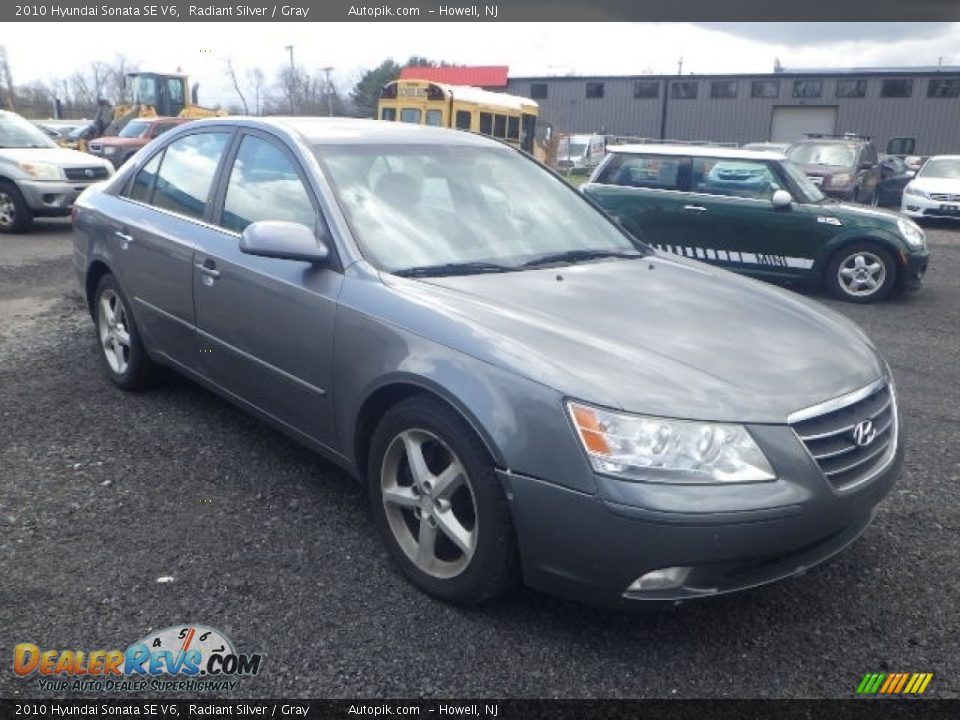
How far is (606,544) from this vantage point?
7.58 ft

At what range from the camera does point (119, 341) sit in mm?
4816

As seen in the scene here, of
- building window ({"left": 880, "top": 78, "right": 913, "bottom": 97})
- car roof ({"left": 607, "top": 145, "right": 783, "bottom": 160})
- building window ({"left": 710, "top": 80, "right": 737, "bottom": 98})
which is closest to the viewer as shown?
car roof ({"left": 607, "top": 145, "right": 783, "bottom": 160})

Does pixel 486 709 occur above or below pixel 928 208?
below

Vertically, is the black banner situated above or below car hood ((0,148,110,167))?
below

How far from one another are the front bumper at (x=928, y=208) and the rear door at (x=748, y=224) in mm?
8249

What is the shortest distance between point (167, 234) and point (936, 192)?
50.5ft

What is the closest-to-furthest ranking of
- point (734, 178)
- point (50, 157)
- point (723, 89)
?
point (734, 178), point (50, 157), point (723, 89)

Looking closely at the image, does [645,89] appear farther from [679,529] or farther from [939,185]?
[679,529]

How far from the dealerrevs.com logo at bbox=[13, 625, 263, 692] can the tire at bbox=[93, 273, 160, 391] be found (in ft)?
7.74

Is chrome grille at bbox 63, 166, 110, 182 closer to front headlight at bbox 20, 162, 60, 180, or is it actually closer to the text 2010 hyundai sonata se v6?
front headlight at bbox 20, 162, 60, 180

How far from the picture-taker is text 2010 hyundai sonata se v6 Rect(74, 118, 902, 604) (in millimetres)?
2326

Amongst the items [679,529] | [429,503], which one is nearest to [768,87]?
[429,503]

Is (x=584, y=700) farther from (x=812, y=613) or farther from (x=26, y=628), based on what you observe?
(x=26, y=628)

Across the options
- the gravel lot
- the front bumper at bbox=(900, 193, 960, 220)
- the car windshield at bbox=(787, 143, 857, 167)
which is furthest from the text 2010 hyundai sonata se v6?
the car windshield at bbox=(787, 143, 857, 167)
